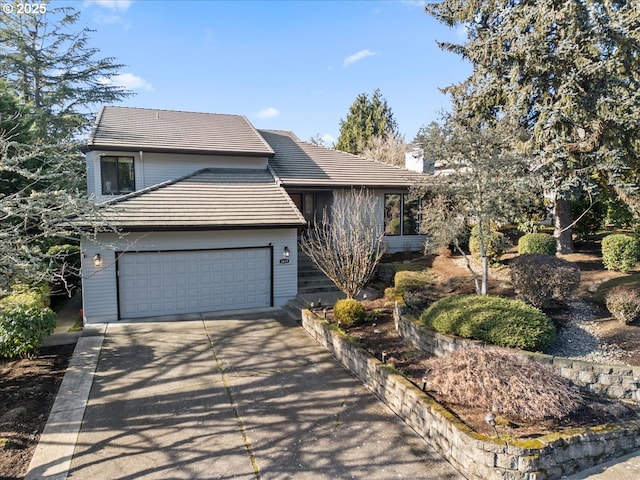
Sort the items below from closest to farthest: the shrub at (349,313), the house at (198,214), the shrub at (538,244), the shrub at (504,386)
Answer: the shrub at (504,386), the shrub at (349,313), the house at (198,214), the shrub at (538,244)

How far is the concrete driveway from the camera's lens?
479 cm

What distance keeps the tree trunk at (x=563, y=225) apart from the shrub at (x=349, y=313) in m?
8.42

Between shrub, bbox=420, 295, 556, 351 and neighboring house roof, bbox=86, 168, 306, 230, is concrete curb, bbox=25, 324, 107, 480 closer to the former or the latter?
neighboring house roof, bbox=86, 168, 306, 230

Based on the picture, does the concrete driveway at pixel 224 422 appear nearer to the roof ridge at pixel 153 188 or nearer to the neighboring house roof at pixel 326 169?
the roof ridge at pixel 153 188

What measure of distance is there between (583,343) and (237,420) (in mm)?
6735

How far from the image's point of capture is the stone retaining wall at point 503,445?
4.48 m

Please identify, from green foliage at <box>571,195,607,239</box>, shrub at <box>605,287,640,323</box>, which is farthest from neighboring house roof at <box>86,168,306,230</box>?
green foliage at <box>571,195,607,239</box>

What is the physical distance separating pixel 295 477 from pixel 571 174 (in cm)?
1195

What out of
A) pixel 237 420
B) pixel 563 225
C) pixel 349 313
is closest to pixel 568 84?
pixel 563 225

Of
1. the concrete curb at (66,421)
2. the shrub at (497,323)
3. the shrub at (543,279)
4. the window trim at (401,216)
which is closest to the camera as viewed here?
the concrete curb at (66,421)

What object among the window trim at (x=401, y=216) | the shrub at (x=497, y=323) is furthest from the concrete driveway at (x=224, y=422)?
the window trim at (x=401, y=216)

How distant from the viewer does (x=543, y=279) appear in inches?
330

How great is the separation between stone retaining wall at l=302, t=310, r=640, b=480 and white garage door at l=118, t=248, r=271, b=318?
6.86 meters

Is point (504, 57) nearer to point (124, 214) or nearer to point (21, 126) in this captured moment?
point (124, 214)
